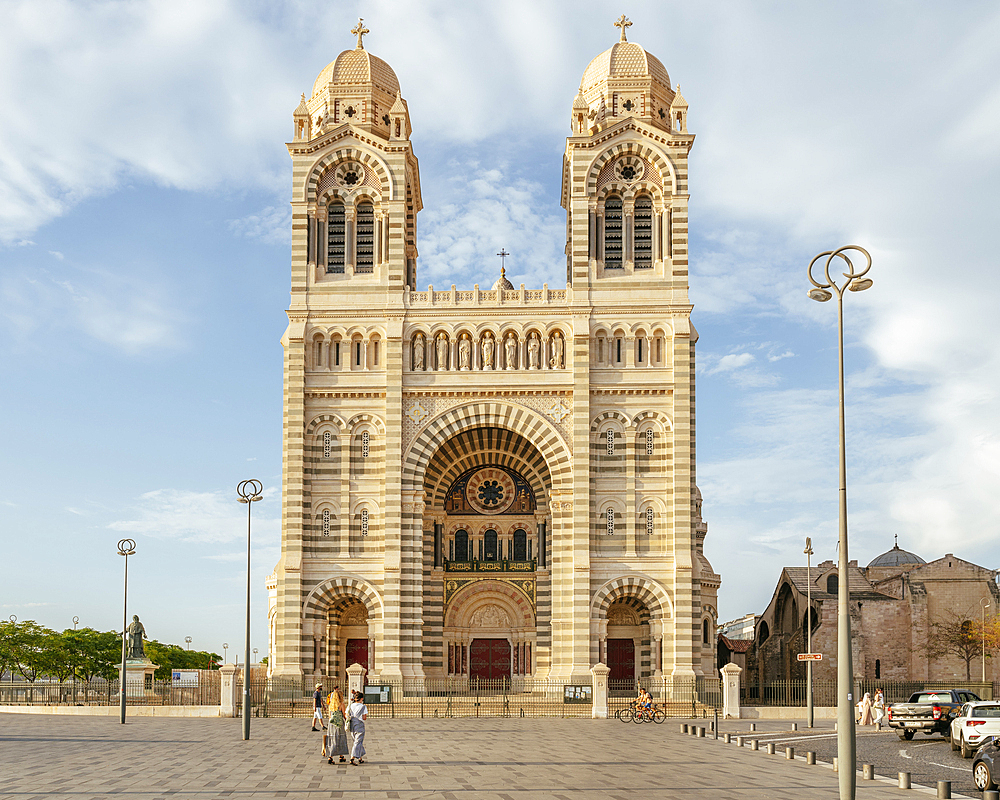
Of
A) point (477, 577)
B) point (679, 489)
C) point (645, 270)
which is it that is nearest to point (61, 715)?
point (477, 577)

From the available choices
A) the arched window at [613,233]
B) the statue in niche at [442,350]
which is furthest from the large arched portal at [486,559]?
the arched window at [613,233]

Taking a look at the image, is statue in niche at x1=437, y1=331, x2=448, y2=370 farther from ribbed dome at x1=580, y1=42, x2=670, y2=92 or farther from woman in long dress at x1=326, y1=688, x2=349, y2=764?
woman in long dress at x1=326, y1=688, x2=349, y2=764

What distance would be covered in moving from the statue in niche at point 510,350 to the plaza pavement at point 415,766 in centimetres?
1849

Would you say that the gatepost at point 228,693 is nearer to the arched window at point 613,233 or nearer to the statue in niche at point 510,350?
the statue in niche at point 510,350

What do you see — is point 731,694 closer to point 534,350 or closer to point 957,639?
point 534,350

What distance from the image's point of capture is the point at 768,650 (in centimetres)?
7381

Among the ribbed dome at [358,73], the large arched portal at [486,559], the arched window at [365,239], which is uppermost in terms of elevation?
the ribbed dome at [358,73]

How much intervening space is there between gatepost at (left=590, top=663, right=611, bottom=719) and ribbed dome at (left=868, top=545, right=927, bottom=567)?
4216 centimetres

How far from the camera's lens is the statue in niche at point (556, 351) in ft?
168

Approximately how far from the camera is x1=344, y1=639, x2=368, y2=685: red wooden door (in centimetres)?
5175

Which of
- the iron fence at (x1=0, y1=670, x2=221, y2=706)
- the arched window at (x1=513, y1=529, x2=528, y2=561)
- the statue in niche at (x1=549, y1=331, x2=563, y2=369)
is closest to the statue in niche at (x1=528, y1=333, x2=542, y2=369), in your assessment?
the statue in niche at (x1=549, y1=331, x2=563, y2=369)

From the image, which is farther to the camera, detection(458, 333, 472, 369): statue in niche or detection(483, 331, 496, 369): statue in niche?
detection(458, 333, 472, 369): statue in niche

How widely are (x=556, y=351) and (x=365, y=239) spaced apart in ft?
35.0

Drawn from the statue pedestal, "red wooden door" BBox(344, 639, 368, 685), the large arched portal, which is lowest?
the statue pedestal
